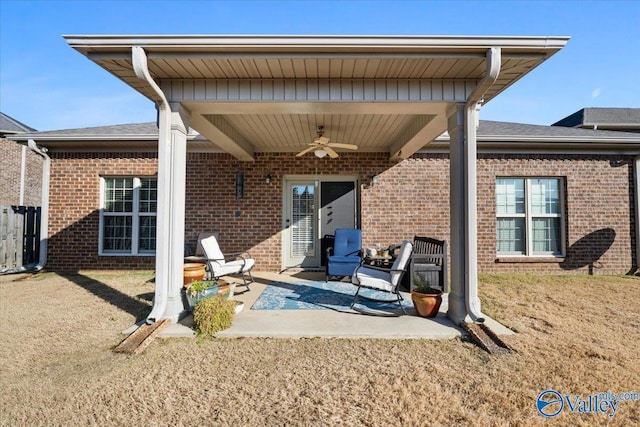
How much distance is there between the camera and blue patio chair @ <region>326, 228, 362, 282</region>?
6.02 meters

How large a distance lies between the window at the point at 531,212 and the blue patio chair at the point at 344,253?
3313 mm

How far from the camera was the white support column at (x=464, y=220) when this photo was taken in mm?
3666

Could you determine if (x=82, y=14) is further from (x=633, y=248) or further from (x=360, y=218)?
(x=633, y=248)

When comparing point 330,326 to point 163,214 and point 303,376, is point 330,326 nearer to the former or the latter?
point 303,376

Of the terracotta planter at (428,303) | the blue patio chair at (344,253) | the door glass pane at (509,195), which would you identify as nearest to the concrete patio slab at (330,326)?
the terracotta planter at (428,303)

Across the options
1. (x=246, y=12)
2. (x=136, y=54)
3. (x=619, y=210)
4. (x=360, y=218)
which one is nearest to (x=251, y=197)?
(x=360, y=218)

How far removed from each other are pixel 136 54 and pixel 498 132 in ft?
23.3

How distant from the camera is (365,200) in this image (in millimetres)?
7074

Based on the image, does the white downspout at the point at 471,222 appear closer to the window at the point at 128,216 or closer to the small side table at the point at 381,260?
the small side table at the point at 381,260

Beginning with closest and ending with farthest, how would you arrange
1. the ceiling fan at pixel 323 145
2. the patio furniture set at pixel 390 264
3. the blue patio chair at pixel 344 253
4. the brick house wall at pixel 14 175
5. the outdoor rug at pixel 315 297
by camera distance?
the patio furniture set at pixel 390 264 < the outdoor rug at pixel 315 297 < the ceiling fan at pixel 323 145 < the blue patio chair at pixel 344 253 < the brick house wall at pixel 14 175

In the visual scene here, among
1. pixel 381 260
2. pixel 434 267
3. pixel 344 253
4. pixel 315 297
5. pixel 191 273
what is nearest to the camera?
pixel 191 273

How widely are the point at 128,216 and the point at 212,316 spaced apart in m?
5.09

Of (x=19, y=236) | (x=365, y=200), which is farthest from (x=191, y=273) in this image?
(x=19, y=236)

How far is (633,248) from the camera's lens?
6.90 meters
